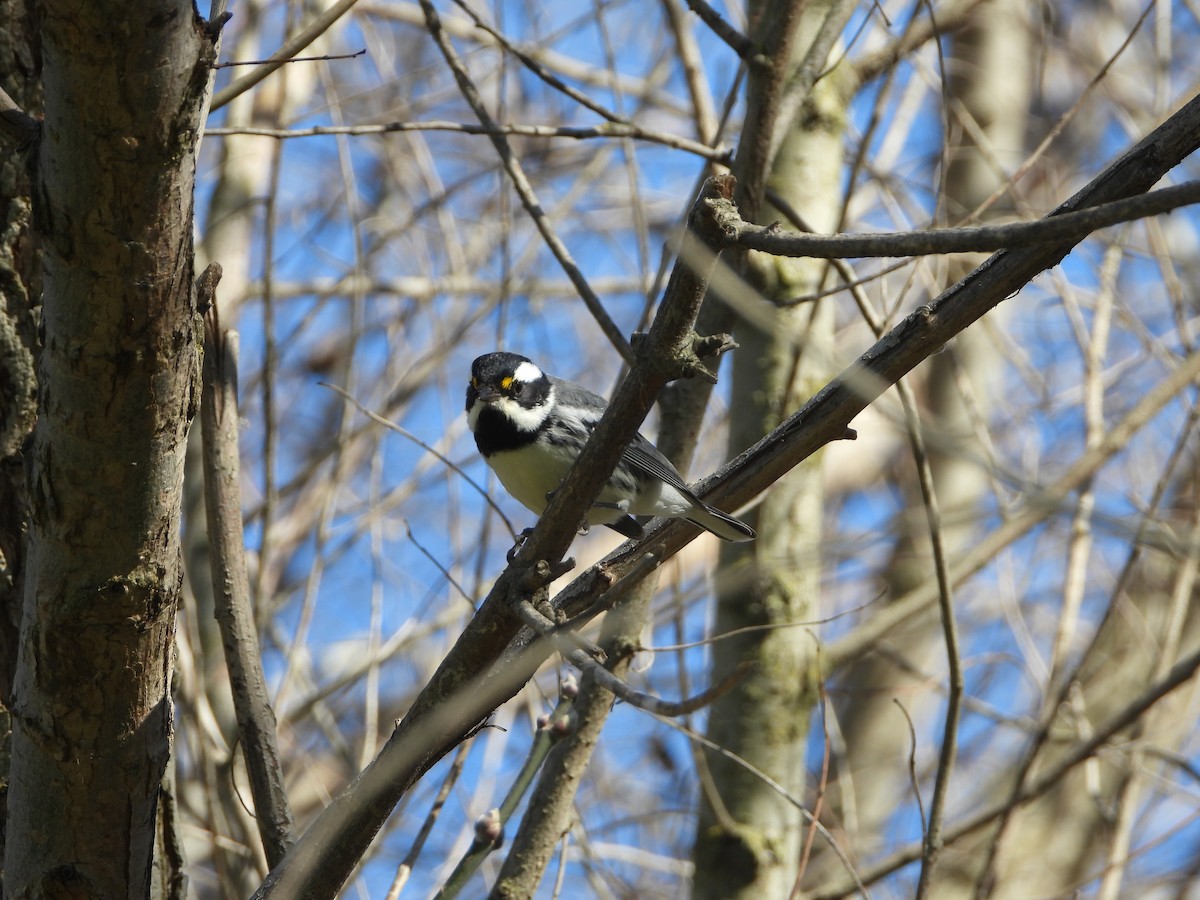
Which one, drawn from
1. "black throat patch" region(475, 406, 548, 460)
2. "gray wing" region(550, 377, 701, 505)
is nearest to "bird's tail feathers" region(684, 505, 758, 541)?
"gray wing" region(550, 377, 701, 505)

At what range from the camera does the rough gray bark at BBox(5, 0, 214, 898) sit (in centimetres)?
164

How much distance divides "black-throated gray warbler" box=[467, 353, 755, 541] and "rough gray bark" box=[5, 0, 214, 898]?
71.5 inches

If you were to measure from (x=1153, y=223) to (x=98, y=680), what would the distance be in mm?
3977

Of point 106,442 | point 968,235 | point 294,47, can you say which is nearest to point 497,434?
point 294,47

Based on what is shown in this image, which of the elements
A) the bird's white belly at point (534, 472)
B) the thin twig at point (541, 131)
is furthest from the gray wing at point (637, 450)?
the thin twig at point (541, 131)

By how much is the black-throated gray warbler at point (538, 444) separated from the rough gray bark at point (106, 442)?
5.96ft

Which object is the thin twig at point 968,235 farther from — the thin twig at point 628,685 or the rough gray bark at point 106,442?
the rough gray bark at point 106,442

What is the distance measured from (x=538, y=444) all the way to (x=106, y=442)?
6.71 feet

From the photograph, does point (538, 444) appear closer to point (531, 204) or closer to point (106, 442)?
point (531, 204)

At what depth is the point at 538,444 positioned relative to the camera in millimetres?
3795

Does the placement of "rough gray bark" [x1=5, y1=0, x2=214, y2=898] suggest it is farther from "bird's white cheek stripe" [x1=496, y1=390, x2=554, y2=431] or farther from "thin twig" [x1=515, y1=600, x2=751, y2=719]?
"bird's white cheek stripe" [x1=496, y1=390, x2=554, y2=431]

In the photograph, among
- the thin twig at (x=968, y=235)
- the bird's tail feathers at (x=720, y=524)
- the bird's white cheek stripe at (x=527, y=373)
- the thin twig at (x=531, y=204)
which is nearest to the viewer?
the thin twig at (x=968, y=235)

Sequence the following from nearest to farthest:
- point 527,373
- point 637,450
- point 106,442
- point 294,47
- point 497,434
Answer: point 106,442, point 294,47, point 637,450, point 497,434, point 527,373

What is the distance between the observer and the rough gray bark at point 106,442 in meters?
1.64
